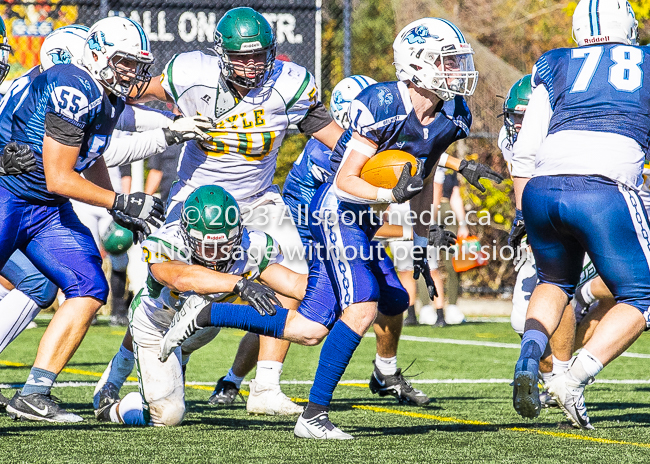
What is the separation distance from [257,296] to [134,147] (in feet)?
4.38

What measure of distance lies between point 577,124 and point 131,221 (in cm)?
199

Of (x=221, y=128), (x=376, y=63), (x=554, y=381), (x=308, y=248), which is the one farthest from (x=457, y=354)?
(x=376, y=63)

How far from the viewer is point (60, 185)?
430 centimetres

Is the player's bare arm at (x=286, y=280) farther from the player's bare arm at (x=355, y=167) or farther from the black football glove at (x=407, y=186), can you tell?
the black football glove at (x=407, y=186)

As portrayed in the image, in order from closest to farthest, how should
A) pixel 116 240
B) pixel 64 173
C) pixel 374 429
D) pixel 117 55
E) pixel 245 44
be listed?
pixel 374 429, pixel 64 173, pixel 117 55, pixel 245 44, pixel 116 240

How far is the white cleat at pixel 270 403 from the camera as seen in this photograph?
4723mm

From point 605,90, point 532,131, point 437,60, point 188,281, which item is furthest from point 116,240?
point 605,90

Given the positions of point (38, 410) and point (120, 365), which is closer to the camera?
point (38, 410)

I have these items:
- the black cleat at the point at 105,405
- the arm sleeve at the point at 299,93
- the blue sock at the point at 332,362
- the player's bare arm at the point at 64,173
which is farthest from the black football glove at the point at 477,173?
the black cleat at the point at 105,405

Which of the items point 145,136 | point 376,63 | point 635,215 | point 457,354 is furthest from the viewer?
point 376,63

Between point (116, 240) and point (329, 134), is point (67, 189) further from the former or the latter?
point (116, 240)

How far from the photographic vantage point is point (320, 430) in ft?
12.6

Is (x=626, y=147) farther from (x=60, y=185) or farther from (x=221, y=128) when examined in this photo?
(x=60, y=185)

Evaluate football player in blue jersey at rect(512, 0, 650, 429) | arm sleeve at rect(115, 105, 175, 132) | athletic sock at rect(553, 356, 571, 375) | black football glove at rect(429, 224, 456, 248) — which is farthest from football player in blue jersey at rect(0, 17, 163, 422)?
athletic sock at rect(553, 356, 571, 375)
